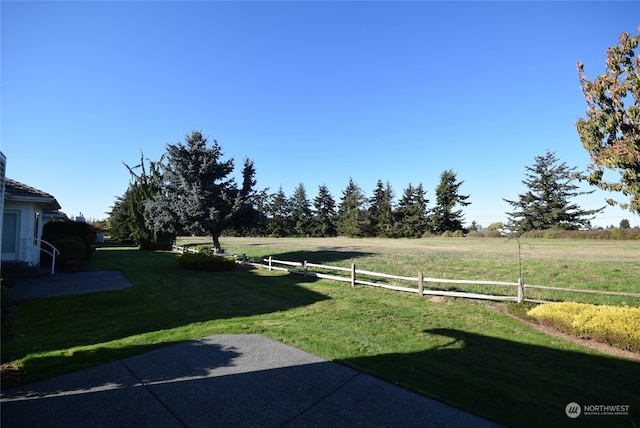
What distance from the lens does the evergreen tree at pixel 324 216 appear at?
73.8m

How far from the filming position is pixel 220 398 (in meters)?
4.12

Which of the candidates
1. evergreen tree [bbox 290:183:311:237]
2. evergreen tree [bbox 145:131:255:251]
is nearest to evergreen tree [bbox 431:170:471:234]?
evergreen tree [bbox 290:183:311:237]

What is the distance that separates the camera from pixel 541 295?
10.4 meters

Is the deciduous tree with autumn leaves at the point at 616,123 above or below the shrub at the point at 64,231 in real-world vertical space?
above

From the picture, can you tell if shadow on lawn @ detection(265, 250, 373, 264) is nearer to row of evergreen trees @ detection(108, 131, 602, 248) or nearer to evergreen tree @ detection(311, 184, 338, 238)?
row of evergreen trees @ detection(108, 131, 602, 248)

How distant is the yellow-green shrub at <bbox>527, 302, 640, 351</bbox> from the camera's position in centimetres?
633

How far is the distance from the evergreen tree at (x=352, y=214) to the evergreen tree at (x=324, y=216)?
2.32 metres

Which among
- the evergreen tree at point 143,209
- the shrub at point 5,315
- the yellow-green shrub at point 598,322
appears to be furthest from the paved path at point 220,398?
the evergreen tree at point 143,209

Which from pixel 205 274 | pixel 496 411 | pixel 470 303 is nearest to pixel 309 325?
pixel 496 411

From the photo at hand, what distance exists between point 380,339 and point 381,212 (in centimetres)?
5987

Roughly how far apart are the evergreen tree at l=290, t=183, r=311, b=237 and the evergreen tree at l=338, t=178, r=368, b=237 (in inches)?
321

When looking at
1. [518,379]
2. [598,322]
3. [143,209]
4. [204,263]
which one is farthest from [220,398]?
[143,209]

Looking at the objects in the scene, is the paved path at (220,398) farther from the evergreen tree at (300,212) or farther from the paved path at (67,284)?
the evergreen tree at (300,212)

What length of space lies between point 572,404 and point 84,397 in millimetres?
6863
